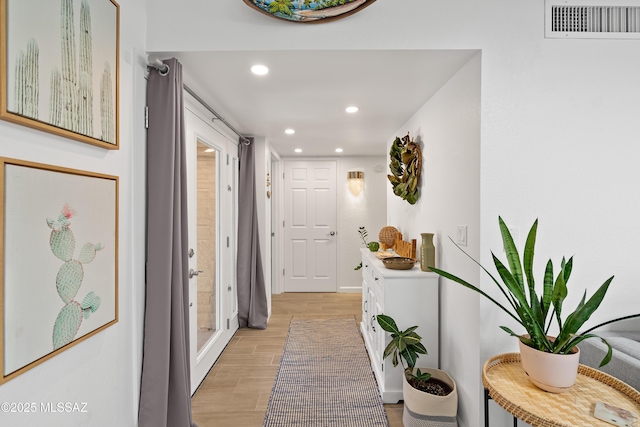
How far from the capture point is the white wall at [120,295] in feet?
3.63

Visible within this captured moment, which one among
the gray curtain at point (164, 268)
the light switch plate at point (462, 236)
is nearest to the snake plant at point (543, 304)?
the light switch plate at point (462, 236)

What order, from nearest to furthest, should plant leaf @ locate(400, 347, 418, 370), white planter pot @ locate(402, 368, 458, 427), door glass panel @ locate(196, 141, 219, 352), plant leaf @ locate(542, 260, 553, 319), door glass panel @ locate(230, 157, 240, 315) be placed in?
1. plant leaf @ locate(542, 260, 553, 319)
2. white planter pot @ locate(402, 368, 458, 427)
3. plant leaf @ locate(400, 347, 418, 370)
4. door glass panel @ locate(196, 141, 219, 352)
5. door glass panel @ locate(230, 157, 240, 315)

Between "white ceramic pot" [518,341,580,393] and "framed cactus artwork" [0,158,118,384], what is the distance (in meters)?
1.82

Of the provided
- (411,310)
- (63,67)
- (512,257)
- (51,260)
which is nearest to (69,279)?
(51,260)

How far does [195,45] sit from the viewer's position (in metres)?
1.80

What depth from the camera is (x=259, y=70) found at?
2.04 meters

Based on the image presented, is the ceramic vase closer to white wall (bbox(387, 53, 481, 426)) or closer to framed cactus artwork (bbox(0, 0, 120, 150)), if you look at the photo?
white wall (bbox(387, 53, 481, 426))

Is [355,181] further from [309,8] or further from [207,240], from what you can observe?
[309,8]

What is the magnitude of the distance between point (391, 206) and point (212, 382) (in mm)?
2751

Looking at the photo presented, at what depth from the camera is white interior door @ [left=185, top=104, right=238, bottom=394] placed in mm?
2498

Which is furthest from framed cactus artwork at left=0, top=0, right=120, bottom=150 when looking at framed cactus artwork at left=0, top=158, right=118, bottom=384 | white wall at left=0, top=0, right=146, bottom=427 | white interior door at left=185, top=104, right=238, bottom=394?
white interior door at left=185, top=104, right=238, bottom=394

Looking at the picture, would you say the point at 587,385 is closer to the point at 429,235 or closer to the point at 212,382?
the point at 429,235

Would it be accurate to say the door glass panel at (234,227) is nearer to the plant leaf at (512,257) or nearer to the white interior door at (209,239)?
the white interior door at (209,239)

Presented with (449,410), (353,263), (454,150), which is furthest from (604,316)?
(353,263)
